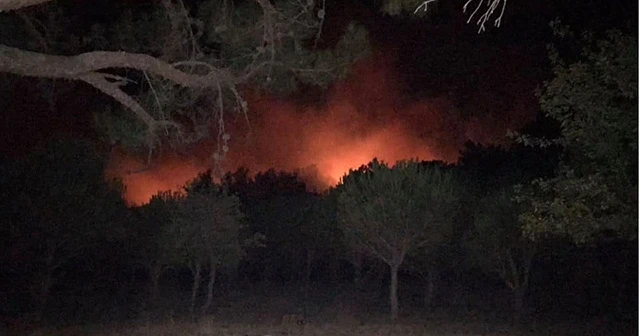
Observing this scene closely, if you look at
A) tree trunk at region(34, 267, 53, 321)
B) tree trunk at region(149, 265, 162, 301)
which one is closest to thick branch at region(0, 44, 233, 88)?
tree trunk at region(34, 267, 53, 321)

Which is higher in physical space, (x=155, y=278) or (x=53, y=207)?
(x=53, y=207)

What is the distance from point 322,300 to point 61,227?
1305 centimetres

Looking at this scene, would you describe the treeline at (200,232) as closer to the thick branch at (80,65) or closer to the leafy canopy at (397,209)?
the leafy canopy at (397,209)

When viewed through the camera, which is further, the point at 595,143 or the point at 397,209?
the point at 397,209

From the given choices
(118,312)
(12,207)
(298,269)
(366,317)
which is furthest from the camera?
(298,269)

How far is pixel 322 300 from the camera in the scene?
113ft

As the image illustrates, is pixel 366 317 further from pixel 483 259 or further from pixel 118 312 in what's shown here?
pixel 118 312

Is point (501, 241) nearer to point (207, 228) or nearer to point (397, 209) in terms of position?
point (397, 209)

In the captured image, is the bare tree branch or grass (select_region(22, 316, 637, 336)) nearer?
the bare tree branch

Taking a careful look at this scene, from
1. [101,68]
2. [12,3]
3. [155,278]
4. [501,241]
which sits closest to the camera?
[12,3]

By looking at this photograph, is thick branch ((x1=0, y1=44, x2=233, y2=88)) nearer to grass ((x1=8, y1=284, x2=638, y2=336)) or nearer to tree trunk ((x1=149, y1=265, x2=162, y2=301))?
grass ((x1=8, y1=284, x2=638, y2=336))

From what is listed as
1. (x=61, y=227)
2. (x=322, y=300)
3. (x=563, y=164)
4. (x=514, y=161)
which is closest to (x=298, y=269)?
(x=322, y=300)

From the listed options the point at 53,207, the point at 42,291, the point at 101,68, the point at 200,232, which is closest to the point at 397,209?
the point at 200,232

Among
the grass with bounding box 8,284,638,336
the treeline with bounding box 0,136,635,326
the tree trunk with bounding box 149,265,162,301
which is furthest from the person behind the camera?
the tree trunk with bounding box 149,265,162,301
